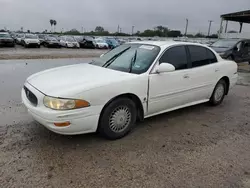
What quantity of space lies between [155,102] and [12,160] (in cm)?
235

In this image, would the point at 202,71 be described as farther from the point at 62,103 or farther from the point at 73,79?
the point at 62,103

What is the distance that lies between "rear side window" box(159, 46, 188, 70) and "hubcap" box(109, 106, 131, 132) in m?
1.14

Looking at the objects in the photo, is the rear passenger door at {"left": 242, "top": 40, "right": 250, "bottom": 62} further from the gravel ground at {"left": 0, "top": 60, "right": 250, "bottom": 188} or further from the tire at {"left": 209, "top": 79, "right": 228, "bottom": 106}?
the gravel ground at {"left": 0, "top": 60, "right": 250, "bottom": 188}

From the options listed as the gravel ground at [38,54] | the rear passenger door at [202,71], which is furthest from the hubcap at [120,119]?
the gravel ground at [38,54]

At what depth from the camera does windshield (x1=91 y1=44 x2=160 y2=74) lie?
13.1ft

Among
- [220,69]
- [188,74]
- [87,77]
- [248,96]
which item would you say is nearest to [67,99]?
[87,77]

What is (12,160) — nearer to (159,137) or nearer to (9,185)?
(9,185)

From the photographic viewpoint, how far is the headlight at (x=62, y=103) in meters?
3.10

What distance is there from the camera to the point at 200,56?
196 inches

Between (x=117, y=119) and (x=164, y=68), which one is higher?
(x=164, y=68)

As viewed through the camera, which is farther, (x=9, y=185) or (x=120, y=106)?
(x=120, y=106)

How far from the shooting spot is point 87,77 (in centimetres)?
361

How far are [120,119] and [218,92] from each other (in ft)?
9.82

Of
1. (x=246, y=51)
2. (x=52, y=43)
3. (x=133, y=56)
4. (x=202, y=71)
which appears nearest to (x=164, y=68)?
(x=133, y=56)
